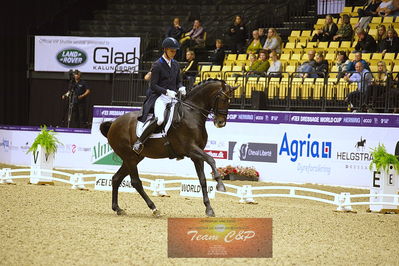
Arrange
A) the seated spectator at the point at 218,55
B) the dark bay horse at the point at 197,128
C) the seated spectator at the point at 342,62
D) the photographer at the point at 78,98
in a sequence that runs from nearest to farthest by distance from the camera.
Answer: the dark bay horse at the point at 197,128 < the seated spectator at the point at 342,62 < the seated spectator at the point at 218,55 < the photographer at the point at 78,98

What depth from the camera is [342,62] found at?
2023 cm

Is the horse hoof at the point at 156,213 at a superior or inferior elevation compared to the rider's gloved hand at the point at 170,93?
inferior

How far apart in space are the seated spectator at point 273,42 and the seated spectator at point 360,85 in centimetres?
395

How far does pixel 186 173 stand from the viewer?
20797 millimetres

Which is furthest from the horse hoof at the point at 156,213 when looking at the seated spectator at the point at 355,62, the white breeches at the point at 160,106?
the seated spectator at the point at 355,62

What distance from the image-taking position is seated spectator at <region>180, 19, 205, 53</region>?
24.6m

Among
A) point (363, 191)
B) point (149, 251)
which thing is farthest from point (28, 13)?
point (149, 251)

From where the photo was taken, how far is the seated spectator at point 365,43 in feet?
68.4

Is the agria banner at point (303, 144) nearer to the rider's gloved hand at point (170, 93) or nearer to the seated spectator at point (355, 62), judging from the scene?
the seated spectator at point (355, 62)

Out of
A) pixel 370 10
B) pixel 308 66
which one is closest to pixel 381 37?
pixel 370 10

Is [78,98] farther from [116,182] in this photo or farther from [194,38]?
[116,182]

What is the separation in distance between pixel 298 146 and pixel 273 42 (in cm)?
489

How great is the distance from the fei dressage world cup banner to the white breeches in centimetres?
1236

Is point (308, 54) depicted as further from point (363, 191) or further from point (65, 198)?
point (65, 198)
